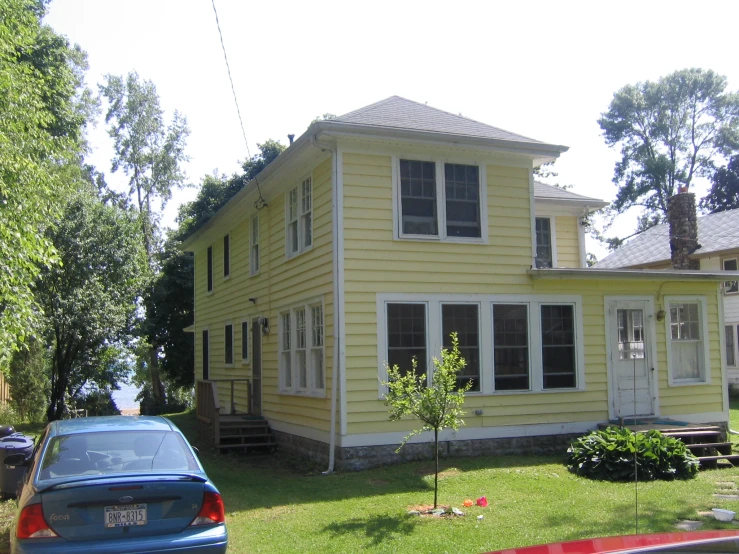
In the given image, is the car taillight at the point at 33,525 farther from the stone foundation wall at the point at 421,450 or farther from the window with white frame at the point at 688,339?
the window with white frame at the point at 688,339

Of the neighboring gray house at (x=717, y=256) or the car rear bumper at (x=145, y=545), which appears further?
the neighboring gray house at (x=717, y=256)

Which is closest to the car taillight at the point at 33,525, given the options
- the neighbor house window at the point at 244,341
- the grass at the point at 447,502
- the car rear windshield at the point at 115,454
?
the car rear windshield at the point at 115,454

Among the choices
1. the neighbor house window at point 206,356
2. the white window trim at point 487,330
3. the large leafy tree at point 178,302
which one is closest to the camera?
the white window trim at point 487,330

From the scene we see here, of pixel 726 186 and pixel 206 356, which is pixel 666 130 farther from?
pixel 206 356

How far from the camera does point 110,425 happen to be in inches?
271

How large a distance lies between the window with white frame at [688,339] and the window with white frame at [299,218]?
7483 millimetres

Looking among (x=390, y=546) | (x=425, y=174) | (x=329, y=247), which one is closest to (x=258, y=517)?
(x=390, y=546)

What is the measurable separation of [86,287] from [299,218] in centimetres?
1273

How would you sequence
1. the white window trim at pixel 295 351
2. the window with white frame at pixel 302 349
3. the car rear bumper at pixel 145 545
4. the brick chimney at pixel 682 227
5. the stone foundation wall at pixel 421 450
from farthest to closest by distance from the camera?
the brick chimney at pixel 682 227
the window with white frame at pixel 302 349
the white window trim at pixel 295 351
the stone foundation wall at pixel 421 450
the car rear bumper at pixel 145 545

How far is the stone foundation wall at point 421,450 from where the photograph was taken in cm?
1224

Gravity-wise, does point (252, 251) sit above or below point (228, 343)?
above

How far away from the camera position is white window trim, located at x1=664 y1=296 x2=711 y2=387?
1468 cm

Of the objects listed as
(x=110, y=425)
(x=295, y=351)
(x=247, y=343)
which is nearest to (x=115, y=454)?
(x=110, y=425)

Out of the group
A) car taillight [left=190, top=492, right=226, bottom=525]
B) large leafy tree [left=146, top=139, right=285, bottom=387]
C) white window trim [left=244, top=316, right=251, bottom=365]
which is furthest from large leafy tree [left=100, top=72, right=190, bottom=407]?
car taillight [left=190, top=492, right=226, bottom=525]
